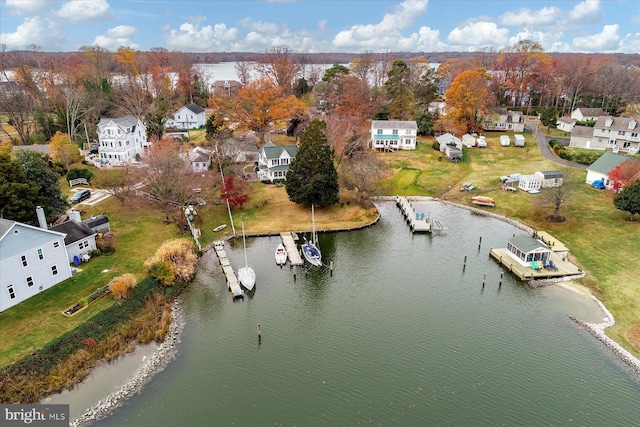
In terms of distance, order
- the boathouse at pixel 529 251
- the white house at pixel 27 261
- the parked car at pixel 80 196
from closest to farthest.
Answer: the white house at pixel 27 261 < the boathouse at pixel 529 251 < the parked car at pixel 80 196

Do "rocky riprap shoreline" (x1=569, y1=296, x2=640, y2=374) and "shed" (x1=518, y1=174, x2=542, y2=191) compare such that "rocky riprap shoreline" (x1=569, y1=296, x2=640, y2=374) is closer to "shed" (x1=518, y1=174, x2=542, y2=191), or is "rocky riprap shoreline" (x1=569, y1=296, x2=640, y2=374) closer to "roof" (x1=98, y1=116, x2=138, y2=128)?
"shed" (x1=518, y1=174, x2=542, y2=191)

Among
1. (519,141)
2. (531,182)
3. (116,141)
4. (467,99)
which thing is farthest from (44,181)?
(519,141)

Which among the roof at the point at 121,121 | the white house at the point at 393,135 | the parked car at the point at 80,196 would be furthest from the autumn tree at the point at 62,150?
the white house at the point at 393,135

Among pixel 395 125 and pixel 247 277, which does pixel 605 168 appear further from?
pixel 247 277

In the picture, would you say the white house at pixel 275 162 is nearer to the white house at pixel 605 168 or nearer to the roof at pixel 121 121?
the roof at pixel 121 121

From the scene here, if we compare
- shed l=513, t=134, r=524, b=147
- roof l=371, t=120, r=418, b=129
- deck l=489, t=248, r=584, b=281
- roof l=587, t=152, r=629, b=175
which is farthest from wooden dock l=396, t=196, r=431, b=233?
shed l=513, t=134, r=524, b=147
